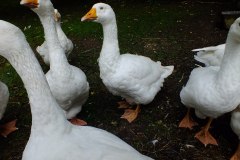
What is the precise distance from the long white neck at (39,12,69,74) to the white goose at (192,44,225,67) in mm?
1601

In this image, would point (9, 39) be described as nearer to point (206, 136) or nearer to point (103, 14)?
point (103, 14)

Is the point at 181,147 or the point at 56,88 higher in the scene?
the point at 56,88

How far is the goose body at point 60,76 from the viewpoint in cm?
325

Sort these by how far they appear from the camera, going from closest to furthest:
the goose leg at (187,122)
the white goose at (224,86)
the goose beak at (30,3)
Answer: the white goose at (224,86), the goose beak at (30,3), the goose leg at (187,122)

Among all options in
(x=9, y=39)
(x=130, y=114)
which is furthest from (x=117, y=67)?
(x=9, y=39)

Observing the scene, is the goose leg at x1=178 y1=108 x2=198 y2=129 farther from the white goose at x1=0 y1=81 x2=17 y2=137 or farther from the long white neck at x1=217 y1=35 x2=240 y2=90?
the white goose at x1=0 y1=81 x2=17 y2=137

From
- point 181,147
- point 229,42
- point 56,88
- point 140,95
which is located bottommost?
point 181,147

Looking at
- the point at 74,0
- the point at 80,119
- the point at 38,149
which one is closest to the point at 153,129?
the point at 80,119

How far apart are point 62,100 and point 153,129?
1120 millimetres

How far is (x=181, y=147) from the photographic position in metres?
3.38

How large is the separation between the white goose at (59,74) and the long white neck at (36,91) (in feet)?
3.21

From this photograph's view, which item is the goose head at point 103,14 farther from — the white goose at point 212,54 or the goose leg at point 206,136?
the goose leg at point 206,136

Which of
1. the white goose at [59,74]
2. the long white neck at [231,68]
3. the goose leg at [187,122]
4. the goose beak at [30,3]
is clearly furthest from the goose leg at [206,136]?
the goose beak at [30,3]

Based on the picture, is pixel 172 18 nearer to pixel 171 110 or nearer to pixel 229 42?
pixel 171 110
